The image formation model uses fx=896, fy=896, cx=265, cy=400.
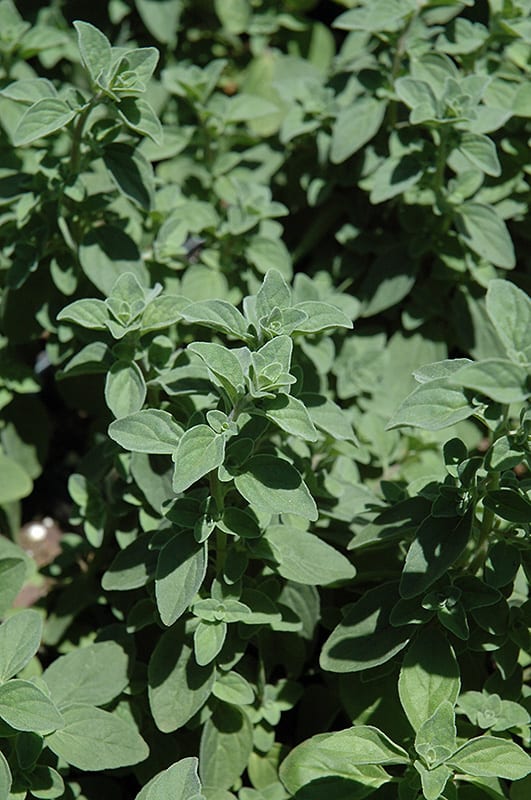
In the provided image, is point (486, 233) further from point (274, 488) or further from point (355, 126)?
point (274, 488)

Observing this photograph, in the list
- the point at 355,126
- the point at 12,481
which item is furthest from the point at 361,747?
the point at 355,126

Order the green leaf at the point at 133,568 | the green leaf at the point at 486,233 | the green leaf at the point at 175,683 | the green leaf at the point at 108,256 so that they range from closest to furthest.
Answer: the green leaf at the point at 175,683
the green leaf at the point at 133,568
the green leaf at the point at 108,256
the green leaf at the point at 486,233

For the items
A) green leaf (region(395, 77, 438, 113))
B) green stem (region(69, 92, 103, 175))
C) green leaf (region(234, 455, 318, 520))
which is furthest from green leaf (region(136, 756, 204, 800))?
green leaf (region(395, 77, 438, 113))

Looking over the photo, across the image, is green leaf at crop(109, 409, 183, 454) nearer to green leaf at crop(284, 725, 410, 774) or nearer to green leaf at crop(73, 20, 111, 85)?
green leaf at crop(284, 725, 410, 774)

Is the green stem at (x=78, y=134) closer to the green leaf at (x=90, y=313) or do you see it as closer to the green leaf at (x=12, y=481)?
the green leaf at (x=90, y=313)

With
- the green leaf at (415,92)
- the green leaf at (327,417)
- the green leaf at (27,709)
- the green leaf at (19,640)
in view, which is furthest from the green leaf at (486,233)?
the green leaf at (27,709)

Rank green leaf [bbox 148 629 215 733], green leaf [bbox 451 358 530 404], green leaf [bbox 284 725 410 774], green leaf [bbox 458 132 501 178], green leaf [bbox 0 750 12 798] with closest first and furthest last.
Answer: green leaf [bbox 451 358 530 404]
green leaf [bbox 0 750 12 798]
green leaf [bbox 284 725 410 774]
green leaf [bbox 148 629 215 733]
green leaf [bbox 458 132 501 178]

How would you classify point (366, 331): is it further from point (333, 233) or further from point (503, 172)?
point (503, 172)
